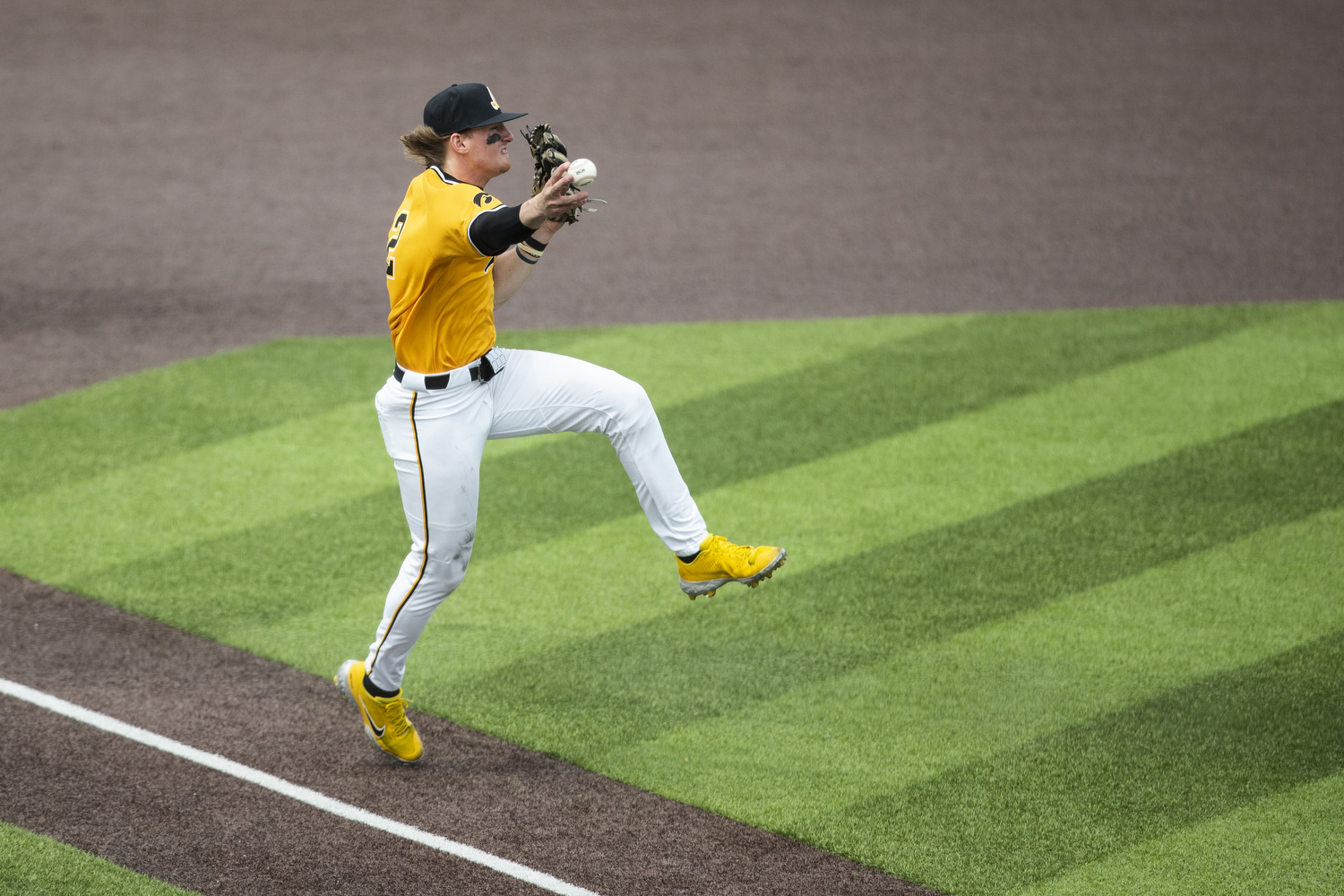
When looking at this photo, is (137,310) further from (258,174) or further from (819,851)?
(819,851)

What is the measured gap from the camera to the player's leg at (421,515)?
14.8 ft

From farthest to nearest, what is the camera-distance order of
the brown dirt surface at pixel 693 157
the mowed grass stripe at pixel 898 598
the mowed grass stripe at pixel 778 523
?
the brown dirt surface at pixel 693 157
the mowed grass stripe at pixel 778 523
the mowed grass stripe at pixel 898 598

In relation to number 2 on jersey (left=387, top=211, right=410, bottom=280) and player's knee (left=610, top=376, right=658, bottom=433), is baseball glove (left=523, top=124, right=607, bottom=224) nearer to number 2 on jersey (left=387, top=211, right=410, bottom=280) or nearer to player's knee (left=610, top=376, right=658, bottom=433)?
number 2 on jersey (left=387, top=211, right=410, bottom=280)

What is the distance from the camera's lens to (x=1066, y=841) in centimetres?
426

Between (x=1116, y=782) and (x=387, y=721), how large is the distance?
236 cm

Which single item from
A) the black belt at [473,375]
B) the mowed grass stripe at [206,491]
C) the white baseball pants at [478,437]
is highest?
the black belt at [473,375]

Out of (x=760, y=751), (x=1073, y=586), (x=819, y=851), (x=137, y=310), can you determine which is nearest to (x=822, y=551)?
(x=1073, y=586)

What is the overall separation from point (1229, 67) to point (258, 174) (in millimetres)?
8195

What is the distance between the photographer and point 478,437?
455cm

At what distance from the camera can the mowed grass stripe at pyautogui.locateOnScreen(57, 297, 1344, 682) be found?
5699 millimetres

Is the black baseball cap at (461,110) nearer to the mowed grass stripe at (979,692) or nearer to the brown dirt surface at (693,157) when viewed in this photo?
the mowed grass stripe at (979,692)

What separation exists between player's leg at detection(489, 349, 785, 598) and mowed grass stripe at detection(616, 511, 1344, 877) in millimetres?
645

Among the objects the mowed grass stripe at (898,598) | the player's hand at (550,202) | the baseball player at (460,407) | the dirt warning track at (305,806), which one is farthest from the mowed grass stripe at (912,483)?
the player's hand at (550,202)

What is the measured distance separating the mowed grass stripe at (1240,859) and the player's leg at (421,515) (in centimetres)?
205
